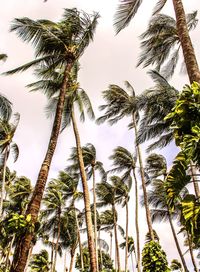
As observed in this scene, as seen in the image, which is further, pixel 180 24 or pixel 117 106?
pixel 117 106

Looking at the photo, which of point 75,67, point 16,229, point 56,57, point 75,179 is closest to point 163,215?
point 75,179

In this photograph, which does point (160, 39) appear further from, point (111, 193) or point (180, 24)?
point (111, 193)

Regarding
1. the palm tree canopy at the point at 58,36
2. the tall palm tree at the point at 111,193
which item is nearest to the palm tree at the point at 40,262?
the tall palm tree at the point at 111,193

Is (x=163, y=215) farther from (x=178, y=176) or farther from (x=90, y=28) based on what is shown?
(x=178, y=176)

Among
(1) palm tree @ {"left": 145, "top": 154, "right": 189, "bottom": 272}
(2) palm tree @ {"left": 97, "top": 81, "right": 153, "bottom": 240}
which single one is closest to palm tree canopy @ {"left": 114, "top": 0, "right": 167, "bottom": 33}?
(2) palm tree @ {"left": 97, "top": 81, "right": 153, "bottom": 240}

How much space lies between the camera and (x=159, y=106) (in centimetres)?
2012

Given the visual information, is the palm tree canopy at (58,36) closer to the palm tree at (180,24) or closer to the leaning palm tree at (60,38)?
the leaning palm tree at (60,38)

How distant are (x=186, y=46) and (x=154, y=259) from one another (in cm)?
1706

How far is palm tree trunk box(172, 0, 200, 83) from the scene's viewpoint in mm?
8297

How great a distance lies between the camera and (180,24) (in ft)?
31.0

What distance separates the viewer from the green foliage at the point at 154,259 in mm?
21969

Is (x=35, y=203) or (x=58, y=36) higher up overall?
(x=58, y=36)

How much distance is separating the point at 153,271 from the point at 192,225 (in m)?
18.2

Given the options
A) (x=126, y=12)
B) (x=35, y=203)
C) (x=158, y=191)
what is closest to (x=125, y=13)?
(x=126, y=12)
